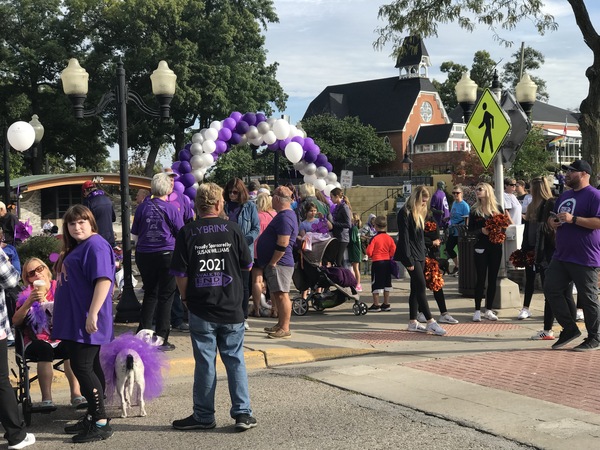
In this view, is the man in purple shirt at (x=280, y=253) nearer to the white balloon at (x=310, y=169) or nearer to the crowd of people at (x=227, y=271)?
the crowd of people at (x=227, y=271)

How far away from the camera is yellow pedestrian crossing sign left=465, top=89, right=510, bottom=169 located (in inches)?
423

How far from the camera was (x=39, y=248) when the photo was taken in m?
12.4

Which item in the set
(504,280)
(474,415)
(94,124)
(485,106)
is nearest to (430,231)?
(504,280)

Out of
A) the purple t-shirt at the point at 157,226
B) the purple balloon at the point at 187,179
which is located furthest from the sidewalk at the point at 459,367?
the purple balloon at the point at 187,179

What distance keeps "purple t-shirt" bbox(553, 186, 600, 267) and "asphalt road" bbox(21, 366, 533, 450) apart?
3088 millimetres

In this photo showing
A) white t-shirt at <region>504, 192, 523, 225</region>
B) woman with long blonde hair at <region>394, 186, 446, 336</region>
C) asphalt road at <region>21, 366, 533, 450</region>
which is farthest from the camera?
white t-shirt at <region>504, 192, 523, 225</region>

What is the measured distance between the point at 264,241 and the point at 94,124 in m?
46.8

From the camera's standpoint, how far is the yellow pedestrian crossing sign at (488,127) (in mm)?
10734

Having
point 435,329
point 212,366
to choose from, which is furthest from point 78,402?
point 435,329

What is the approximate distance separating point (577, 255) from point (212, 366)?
4.38 meters

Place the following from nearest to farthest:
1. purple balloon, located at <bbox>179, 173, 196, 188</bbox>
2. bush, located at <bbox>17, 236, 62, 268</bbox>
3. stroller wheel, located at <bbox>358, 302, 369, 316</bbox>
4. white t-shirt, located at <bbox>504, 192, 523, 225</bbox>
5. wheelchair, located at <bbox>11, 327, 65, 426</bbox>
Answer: wheelchair, located at <bbox>11, 327, 65, 426</bbox> → stroller wheel, located at <bbox>358, 302, 369, 316</bbox> → bush, located at <bbox>17, 236, 62, 268</bbox> → white t-shirt, located at <bbox>504, 192, 523, 225</bbox> → purple balloon, located at <bbox>179, 173, 196, 188</bbox>

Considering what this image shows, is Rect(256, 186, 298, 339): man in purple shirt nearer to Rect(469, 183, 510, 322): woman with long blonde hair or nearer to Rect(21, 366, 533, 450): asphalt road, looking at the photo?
Rect(21, 366, 533, 450): asphalt road

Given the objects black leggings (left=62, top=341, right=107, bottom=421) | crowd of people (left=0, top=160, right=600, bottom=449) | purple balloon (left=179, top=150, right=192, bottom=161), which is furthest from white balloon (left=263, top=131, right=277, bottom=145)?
black leggings (left=62, top=341, right=107, bottom=421)

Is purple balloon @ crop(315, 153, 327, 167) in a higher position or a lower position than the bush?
higher
